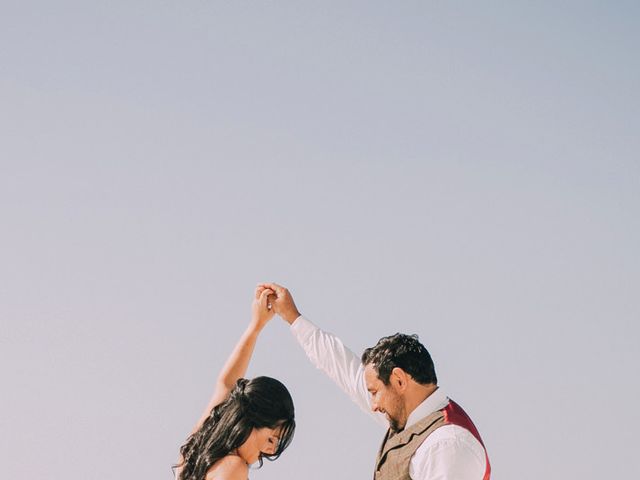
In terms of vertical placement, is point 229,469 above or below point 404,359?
below

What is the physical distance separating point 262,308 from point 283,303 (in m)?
0.16

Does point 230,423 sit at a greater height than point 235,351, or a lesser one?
lesser

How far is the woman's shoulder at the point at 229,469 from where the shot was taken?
3.81 m

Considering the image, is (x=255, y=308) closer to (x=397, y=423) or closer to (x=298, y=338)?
(x=298, y=338)

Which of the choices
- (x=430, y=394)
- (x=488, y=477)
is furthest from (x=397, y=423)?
(x=488, y=477)

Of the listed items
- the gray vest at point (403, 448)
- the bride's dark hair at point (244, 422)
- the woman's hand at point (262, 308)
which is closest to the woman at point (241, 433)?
the bride's dark hair at point (244, 422)

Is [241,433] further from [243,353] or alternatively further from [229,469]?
[243,353]

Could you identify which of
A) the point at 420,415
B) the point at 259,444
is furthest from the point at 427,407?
the point at 259,444

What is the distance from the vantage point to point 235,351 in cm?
468

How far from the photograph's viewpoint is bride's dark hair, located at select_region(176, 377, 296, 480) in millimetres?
3912

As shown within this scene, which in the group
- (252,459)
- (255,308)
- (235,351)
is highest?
(255,308)

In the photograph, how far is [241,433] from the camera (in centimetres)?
391

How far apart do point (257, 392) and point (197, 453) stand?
383 mm

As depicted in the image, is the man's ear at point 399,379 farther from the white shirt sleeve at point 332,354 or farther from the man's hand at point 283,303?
the man's hand at point 283,303
